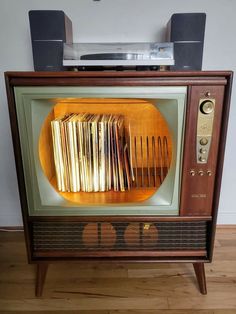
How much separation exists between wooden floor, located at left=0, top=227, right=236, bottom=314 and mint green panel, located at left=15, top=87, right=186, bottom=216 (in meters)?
0.40

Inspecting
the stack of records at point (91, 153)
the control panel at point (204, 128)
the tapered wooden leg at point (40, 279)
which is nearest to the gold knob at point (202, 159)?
the control panel at point (204, 128)

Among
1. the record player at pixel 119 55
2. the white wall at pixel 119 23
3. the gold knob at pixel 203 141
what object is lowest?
the gold knob at pixel 203 141

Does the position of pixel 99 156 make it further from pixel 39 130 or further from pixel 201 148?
pixel 201 148

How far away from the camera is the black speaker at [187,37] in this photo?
0.96m

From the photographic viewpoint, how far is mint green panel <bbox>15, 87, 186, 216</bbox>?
0.76 metres

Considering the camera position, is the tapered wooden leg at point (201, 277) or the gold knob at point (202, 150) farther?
the tapered wooden leg at point (201, 277)

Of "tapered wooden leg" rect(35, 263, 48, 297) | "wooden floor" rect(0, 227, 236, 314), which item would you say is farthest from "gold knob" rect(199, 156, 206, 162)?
"tapered wooden leg" rect(35, 263, 48, 297)

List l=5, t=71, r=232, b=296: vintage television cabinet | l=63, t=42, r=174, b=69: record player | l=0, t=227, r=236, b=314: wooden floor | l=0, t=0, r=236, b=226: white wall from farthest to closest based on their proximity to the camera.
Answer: l=0, t=0, r=236, b=226: white wall
l=0, t=227, r=236, b=314: wooden floor
l=63, t=42, r=174, b=69: record player
l=5, t=71, r=232, b=296: vintage television cabinet

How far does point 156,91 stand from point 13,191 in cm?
104

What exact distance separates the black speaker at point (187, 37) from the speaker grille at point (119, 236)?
64 cm

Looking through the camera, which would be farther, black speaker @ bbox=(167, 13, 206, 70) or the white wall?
the white wall

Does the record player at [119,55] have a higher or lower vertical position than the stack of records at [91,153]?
higher

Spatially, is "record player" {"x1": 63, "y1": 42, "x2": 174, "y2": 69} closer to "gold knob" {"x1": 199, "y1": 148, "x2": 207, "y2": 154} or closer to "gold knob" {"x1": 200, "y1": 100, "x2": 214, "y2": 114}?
"gold knob" {"x1": 200, "y1": 100, "x2": 214, "y2": 114}

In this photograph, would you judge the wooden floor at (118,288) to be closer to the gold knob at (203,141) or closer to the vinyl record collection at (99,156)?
the vinyl record collection at (99,156)
